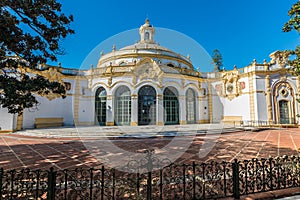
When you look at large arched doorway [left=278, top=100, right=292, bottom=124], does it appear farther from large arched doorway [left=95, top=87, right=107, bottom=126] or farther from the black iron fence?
large arched doorway [left=95, top=87, right=107, bottom=126]

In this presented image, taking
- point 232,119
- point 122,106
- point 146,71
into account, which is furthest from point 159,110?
point 232,119

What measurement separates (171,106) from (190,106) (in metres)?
3.22

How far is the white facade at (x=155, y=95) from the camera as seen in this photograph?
1694 cm

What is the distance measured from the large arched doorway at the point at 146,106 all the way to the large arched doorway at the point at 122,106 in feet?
3.96

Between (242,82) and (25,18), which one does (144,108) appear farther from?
(25,18)

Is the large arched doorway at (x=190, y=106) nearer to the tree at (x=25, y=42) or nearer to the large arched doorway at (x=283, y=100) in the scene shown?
the large arched doorway at (x=283, y=100)

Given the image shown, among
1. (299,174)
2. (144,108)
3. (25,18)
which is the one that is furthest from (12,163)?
(144,108)

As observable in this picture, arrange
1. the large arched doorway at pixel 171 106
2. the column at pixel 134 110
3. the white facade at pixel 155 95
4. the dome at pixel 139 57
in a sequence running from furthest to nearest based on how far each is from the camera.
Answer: the dome at pixel 139 57 → the large arched doorway at pixel 171 106 → the white facade at pixel 155 95 → the column at pixel 134 110

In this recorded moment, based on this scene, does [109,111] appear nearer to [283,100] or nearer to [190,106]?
[190,106]

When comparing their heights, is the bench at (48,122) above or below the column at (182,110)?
below

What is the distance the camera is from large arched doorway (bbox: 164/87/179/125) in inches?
703

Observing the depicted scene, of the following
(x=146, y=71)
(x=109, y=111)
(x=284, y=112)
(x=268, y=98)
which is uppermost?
(x=146, y=71)

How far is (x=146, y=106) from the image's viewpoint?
17.2 meters

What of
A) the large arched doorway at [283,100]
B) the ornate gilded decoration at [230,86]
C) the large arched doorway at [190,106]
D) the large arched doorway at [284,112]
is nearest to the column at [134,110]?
the large arched doorway at [190,106]
